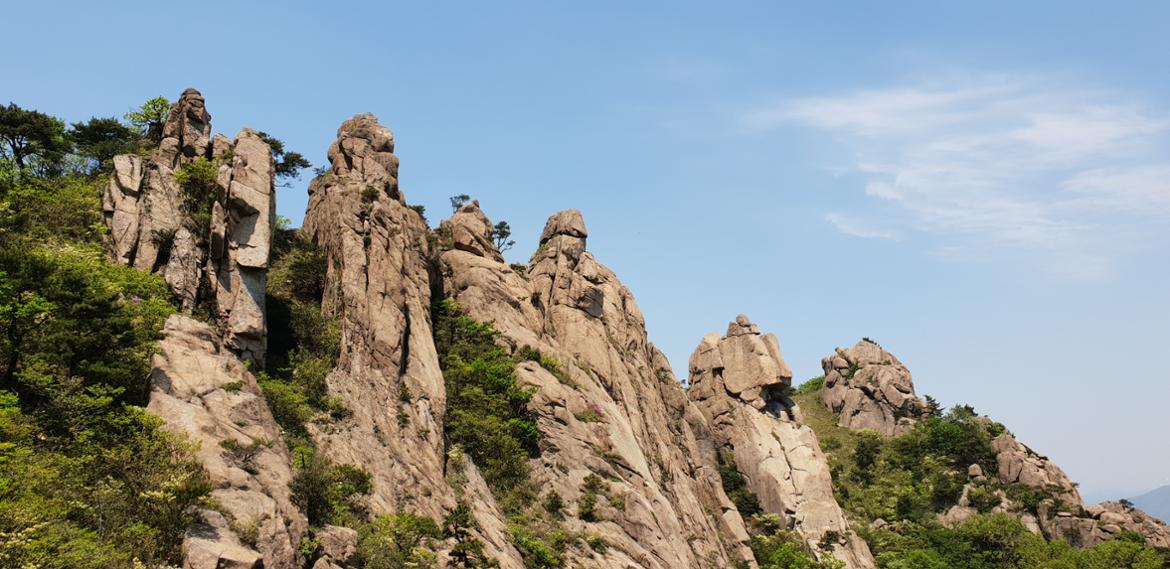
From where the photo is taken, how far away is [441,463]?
43250 mm

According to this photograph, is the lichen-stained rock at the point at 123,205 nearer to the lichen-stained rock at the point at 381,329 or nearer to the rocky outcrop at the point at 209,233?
the rocky outcrop at the point at 209,233

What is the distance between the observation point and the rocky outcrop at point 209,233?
39.2m

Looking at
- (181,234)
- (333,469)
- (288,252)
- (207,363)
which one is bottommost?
(333,469)

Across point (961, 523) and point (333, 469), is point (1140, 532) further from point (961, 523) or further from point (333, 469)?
point (333, 469)

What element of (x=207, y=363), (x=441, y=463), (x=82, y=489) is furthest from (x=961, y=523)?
(x=82, y=489)

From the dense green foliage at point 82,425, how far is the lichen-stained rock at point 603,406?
21888 mm

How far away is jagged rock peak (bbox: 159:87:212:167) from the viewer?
45.5m

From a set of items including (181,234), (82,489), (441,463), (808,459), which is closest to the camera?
(82,489)

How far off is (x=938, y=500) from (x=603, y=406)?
4345 centimetres

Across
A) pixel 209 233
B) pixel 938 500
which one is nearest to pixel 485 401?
pixel 209 233

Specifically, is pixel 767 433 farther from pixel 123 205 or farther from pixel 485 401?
pixel 123 205

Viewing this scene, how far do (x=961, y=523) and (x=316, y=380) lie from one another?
6201 cm

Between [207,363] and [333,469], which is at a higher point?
[207,363]

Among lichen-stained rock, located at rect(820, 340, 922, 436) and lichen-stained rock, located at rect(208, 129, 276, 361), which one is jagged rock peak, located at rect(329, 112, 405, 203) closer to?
lichen-stained rock, located at rect(208, 129, 276, 361)
